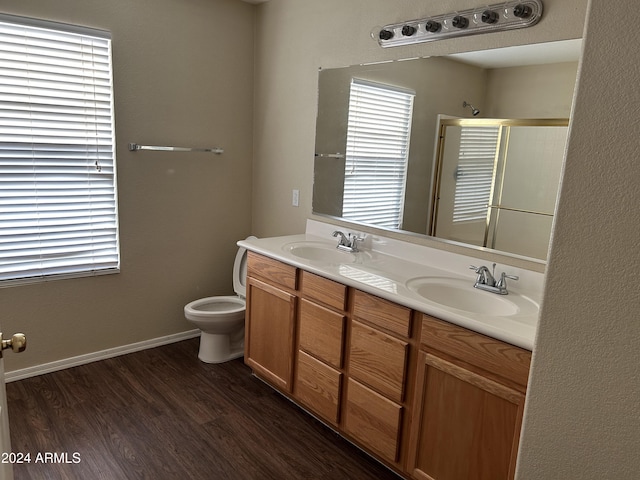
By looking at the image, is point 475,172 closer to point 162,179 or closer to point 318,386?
point 318,386

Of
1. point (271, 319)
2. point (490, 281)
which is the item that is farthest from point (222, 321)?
point (490, 281)

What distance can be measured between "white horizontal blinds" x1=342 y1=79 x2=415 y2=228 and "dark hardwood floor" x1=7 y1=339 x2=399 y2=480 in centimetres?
125

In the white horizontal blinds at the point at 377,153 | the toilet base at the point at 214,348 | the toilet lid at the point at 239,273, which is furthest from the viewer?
the toilet lid at the point at 239,273

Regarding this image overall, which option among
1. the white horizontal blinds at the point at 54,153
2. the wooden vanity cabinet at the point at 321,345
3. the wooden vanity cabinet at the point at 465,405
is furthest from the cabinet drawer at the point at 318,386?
the white horizontal blinds at the point at 54,153

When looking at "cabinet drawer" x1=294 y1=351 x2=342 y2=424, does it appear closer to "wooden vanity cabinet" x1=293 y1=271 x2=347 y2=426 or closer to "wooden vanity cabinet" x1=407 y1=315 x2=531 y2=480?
"wooden vanity cabinet" x1=293 y1=271 x2=347 y2=426

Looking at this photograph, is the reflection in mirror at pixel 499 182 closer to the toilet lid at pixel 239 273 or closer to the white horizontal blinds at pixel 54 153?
the toilet lid at pixel 239 273

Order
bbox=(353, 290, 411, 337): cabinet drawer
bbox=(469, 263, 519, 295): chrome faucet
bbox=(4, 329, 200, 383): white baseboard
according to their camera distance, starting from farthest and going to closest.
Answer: bbox=(4, 329, 200, 383): white baseboard → bbox=(469, 263, 519, 295): chrome faucet → bbox=(353, 290, 411, 337): cabinet drawer

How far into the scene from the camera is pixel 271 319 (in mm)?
2785

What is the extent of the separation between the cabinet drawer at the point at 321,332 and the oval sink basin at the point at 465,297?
419 mm

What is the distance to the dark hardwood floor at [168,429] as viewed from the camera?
223 centimetres

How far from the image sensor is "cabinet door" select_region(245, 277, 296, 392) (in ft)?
8.75

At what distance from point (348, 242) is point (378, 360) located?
0.92 metres

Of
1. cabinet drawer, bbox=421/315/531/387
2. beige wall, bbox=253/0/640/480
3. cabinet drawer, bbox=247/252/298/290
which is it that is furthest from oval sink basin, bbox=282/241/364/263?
beige wall, bbox=253/0/640/480

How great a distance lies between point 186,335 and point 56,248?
1.16 metres
